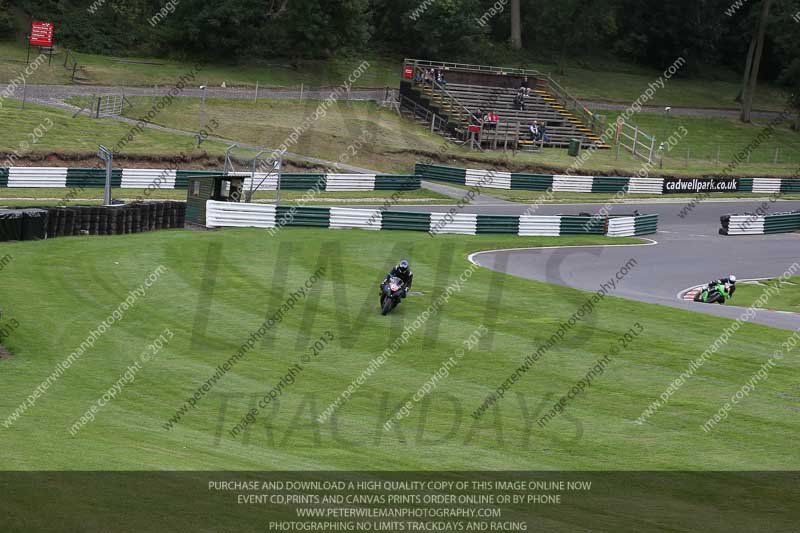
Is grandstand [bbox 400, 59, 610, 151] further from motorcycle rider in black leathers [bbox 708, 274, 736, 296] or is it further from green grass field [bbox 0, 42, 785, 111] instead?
motorcycle rider in black leathers [bbox 708, 274, 736, 296]

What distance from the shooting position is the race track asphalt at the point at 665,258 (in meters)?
29.9

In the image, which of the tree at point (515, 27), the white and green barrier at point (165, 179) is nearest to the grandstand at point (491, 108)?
the white and green barrier at point (165, 179)

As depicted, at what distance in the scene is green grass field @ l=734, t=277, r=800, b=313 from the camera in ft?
102

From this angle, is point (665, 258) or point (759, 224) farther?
point (759, 224)

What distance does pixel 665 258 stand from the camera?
3784cm

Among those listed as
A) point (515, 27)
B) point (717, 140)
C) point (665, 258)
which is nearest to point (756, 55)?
point (717, 140)

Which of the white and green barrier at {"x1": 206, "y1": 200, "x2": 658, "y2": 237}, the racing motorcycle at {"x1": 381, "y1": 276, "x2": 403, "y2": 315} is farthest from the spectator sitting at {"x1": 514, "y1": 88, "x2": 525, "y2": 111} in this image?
the racing motorcycle at {"x1": 381, "y1": 276, "x2": 403, "y2": 315}

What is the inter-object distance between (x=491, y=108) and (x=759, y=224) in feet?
72.3

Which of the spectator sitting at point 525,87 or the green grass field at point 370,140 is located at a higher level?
the spectator sitting at point 525,87

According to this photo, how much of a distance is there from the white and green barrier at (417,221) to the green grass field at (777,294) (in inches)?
323

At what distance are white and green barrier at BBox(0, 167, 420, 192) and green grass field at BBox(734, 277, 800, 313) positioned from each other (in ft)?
55.0

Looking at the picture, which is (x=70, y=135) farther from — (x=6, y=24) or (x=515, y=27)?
(x=515, y=27)

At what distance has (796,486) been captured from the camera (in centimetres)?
1495

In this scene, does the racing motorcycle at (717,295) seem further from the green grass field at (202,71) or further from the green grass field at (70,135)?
the green grass field at (202,71)
